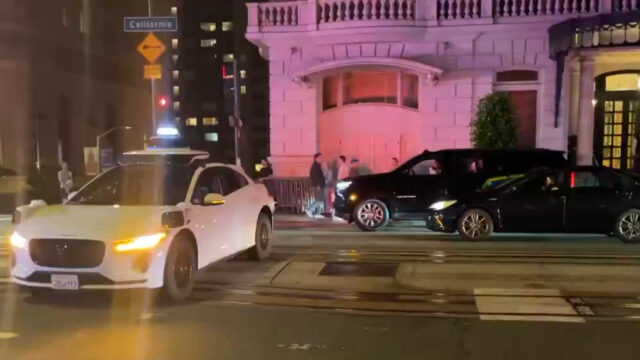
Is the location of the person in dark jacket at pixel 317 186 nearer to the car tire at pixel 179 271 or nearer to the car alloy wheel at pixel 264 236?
the car alloy wheel at pixel 264 236

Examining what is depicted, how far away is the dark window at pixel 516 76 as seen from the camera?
1795 centimetres

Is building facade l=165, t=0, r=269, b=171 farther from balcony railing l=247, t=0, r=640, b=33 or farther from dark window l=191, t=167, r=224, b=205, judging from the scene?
dark window l=191, t=167, r=224, b=205

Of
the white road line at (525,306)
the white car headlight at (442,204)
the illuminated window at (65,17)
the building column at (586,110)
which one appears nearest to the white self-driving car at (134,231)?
the white road line at (525,306)

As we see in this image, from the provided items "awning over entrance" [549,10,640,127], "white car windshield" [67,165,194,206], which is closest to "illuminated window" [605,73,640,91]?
"awning over entrance" [549,10,640,127]

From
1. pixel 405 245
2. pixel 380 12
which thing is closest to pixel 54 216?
pixel 405 245

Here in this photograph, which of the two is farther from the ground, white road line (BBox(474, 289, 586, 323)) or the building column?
the building column

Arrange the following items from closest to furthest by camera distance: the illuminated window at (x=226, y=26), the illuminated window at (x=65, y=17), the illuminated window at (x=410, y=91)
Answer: the illuminated window at (x=410, y=91), the illuminated window at (x=65, y=17), the illuminated window at (x=226, y=26)

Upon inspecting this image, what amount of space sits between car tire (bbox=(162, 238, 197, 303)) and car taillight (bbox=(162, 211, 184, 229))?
0.58 ft

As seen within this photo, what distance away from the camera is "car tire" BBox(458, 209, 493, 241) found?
11.6 metres

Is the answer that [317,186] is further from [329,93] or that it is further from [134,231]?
[134,231]

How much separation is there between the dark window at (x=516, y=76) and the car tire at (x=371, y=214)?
22.6 feet

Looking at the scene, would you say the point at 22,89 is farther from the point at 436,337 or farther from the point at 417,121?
the point at 436,337

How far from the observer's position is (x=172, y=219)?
7066mm

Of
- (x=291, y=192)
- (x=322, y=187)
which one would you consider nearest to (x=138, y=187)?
(x=322, y=187)
